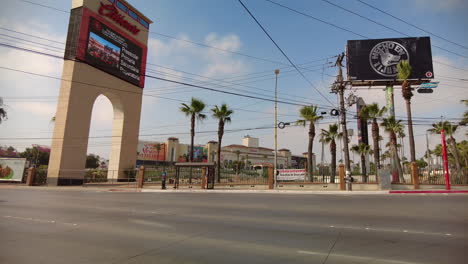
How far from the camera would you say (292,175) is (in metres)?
25.8

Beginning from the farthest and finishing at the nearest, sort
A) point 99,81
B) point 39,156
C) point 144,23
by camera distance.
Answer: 1. point 39,156
2. point 144,23
3. point 99,81

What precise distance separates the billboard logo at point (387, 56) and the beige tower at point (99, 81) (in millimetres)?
33026

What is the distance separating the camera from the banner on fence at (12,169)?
33.2 meters

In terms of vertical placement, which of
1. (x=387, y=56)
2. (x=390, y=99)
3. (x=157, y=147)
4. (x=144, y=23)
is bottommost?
(x=157, y=147)

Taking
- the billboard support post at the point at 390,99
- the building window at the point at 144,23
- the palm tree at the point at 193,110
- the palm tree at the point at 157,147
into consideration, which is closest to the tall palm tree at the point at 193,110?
the palm tree at the point at 193,110

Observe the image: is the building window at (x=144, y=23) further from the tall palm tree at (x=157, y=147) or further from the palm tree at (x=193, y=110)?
the tall palm tree at (x=157, y=147)

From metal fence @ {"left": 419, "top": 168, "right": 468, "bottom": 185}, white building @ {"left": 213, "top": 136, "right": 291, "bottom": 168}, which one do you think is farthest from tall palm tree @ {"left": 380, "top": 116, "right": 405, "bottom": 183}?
white building @ {"left": 213, "top": 136, "right": 291, "bottom": 168}

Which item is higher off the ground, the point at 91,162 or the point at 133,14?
the point at 133,14

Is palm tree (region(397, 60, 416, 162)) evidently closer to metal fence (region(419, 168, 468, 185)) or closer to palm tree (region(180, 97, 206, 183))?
metal fence (region(419, 168, 468, 185))

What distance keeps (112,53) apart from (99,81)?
413 cm

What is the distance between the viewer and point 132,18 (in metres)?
36.7

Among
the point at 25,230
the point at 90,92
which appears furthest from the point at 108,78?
the point at 25,230

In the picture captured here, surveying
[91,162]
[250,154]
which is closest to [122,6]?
[91,162]

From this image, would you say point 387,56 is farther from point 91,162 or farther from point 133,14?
point 91,162
